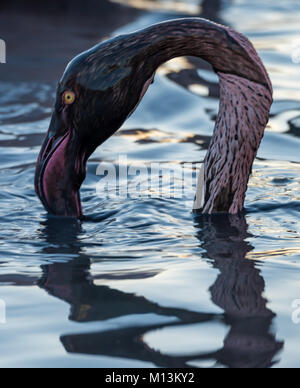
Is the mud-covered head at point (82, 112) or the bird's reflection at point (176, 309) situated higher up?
the mud-covered head at point (82, 112)

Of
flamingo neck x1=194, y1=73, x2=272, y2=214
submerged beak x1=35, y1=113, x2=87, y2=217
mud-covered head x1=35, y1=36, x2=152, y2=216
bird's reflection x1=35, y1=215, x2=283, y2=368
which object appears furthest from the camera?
flamingo neck x1=194, y1=73, x2=272, y2=214

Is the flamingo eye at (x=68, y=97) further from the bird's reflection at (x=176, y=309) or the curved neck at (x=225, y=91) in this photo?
the bird's reflection at (x=176, y=309)

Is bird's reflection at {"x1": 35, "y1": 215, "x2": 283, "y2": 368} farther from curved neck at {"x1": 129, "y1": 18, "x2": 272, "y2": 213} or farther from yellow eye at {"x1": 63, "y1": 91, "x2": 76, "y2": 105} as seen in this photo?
yellow eye at {"x1": 63, "y1": 91, "x2": 76, "y2": 105}

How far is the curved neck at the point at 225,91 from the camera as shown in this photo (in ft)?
12.0

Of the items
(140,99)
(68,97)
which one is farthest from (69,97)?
(140,99)

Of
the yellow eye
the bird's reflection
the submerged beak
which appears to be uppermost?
the yellow eye

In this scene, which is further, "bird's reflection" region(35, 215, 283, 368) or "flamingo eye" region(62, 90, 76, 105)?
"flamingo eye" region(62, 90, 76, 105)

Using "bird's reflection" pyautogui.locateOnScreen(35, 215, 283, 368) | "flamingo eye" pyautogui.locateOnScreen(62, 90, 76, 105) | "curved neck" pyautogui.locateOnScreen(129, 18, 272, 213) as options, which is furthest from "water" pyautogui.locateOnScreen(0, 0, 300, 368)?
"flamingo eye" pyautogui.locateOnScreen(62, 90, 76, 105)

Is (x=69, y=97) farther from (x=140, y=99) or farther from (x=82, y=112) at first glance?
(x=140, y=99)

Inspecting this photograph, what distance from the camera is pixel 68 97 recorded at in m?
3.70

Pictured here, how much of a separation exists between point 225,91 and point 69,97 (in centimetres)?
73

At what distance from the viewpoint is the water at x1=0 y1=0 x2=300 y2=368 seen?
8.81 feet

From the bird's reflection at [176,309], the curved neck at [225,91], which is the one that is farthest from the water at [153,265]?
the curved neck at [225,91]
